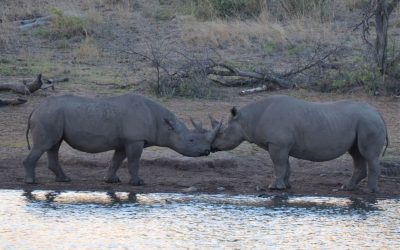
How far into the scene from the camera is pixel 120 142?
12.6 m

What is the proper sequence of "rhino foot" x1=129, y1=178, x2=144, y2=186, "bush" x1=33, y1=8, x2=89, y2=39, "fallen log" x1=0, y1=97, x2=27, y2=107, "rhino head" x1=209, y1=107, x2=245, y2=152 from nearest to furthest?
"rhino foot" x1=129, y1=178, x2=144, y2=186 → "rhino head" x1=209, y1=107, x2=245, y2=152 → "fallen log" x1=0, y1=97, x2=27, y2=107 → "bush" x1=33, y1=8, x2=89, y2=39

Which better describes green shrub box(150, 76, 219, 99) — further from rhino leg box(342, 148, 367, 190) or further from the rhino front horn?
rhino leg box(342, 148, 367, 190)

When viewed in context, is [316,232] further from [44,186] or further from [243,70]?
[243,70]

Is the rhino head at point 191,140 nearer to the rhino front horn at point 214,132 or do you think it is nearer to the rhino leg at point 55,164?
the rhino front horn at point 214,132

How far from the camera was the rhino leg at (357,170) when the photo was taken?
12.6 m

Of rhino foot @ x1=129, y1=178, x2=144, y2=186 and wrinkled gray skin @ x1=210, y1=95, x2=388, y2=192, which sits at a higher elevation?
wrinkled gray skin @ x1=210, y1=95, x2=388, y2=192

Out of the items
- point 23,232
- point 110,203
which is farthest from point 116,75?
point 23,232

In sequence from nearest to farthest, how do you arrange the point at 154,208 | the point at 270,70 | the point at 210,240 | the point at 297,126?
the point at 210,240 → the point at 154,208 → the point at 297,126 → the point at 270,70

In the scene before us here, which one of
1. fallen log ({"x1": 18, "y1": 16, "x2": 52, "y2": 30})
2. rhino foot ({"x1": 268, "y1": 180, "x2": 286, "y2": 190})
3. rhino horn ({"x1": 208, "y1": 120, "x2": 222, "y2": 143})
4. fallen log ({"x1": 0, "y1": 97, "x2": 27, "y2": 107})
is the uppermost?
fallen log ({"x1": 18, "y1": 16, "x2": 52, "y2": 30})

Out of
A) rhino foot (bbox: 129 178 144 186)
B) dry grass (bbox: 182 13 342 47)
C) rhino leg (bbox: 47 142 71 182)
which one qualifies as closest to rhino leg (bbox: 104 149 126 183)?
rhino foot (bbox: 129 178 144 186)

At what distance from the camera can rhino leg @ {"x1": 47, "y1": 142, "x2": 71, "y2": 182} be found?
12602 mm

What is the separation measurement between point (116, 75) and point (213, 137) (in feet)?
18.1

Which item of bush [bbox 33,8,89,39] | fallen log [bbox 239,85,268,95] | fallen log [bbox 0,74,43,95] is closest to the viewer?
fallen log [bbox 0,74,43,95]

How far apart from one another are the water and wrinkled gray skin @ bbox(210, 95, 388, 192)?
1.80 feet
